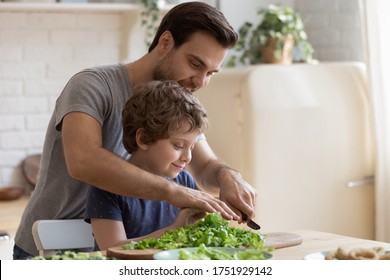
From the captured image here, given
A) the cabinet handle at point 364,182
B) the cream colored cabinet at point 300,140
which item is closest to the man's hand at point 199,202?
the cream colored cabinet at point 300,140

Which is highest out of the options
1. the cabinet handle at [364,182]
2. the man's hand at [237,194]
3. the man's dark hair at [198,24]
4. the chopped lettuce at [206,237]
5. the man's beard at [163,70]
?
the man's dark hair at [198,24]

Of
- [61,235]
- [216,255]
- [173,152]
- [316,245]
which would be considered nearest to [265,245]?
[316,245]

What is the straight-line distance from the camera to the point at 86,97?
2219mm

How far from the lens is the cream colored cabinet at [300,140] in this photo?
3.83m

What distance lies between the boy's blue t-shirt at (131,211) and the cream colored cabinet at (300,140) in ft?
5.20

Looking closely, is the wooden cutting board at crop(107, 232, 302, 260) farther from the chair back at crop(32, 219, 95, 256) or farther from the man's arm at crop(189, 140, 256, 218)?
the chair back at crop(32, 219, 95, 256)

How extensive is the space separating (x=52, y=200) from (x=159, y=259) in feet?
2.94

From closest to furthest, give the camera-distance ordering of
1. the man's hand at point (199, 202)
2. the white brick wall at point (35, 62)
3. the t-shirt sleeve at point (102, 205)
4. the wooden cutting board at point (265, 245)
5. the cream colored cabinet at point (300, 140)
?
the wooden cutting board at point (265, 245), the man's hand at point (199, 202), the t-shirt sleeve at point (102, 205), the cream colored cabinet at point (300, 140), the white brick wall at point (35, 62)

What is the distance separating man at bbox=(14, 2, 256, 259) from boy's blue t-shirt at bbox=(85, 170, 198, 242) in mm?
71

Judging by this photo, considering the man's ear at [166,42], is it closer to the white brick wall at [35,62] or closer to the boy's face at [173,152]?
the boy's face at [173,152]

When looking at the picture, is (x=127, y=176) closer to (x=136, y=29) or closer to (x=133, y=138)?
(x=133, y=138)

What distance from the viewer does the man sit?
2139mm

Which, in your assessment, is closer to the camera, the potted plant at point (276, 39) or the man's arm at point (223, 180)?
the man's arm at point (223, 180)
